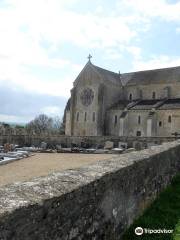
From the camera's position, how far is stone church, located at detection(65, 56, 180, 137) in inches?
2383

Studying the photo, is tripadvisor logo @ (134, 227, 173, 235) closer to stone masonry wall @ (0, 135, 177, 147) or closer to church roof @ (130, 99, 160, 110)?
stone masonry wall @ (0, 135, 177, 147)

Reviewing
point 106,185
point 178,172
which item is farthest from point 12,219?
point 178,172

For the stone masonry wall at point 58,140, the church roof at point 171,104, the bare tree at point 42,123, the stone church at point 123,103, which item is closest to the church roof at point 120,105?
A: the stone church at point 123,103

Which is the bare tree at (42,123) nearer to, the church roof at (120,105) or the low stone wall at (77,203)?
the church roof at (120,105)

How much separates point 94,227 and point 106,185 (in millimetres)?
817

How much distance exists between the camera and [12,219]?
3.49 m

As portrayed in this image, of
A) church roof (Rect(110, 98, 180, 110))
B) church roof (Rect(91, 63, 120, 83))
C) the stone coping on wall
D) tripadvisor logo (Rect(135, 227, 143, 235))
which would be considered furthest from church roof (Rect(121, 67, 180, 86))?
the stone coping on wall

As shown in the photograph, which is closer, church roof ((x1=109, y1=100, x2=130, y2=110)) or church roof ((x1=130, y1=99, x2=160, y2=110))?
church roof ((x1=130, y1=99, x2=160, y2=110))

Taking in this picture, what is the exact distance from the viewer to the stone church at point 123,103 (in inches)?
2383

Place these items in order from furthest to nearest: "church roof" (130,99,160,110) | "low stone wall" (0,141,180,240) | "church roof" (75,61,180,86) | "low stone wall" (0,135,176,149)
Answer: "church roof" (75,61,180,86)
"church roof" (130,99,160,110)
"low stone wall" (0,135,176,149)
"low stone wall" (0,141,180,240)

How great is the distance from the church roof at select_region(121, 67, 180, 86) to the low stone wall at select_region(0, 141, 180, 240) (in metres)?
61.4

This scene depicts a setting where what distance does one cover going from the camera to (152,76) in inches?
2852

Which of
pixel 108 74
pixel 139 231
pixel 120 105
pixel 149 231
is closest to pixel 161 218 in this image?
pixel 149 231

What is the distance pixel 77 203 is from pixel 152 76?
69223mm
